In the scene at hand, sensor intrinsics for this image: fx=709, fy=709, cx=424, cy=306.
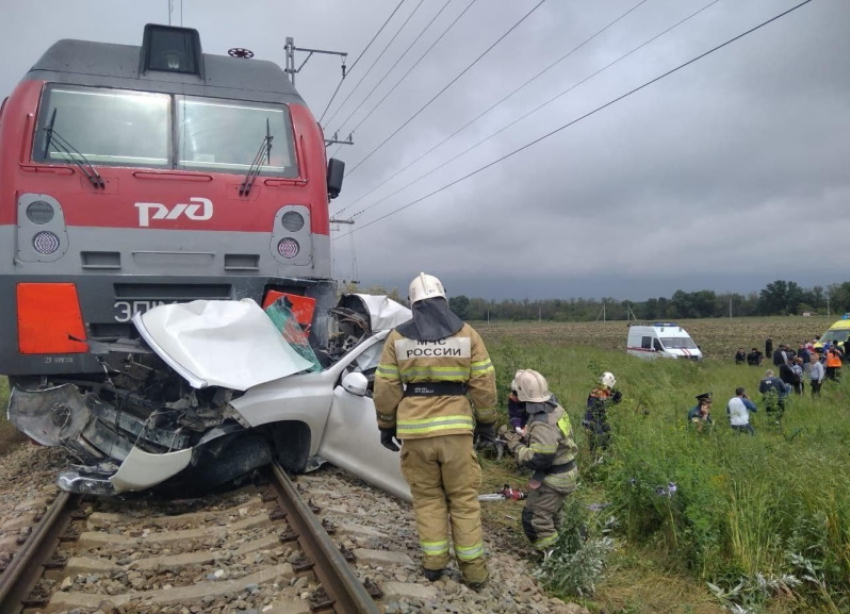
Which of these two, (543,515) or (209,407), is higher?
(209,407)

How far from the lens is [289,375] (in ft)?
18.6

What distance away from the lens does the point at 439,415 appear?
418 centimetres

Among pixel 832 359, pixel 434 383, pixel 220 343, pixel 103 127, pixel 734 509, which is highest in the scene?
pixel 103 127

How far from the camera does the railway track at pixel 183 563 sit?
3.74 meters

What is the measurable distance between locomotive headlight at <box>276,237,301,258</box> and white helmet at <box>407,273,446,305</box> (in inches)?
101

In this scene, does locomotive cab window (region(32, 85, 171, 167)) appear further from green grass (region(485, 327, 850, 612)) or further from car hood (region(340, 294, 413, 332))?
green grass (region(485, 327, 850, 612))

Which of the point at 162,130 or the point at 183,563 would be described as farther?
the point at 162,130

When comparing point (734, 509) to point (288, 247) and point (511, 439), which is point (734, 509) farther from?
point (288, 247)

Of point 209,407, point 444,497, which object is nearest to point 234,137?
point 209,407

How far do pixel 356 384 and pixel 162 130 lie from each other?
3.06 meters

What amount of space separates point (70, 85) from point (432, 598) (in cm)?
548

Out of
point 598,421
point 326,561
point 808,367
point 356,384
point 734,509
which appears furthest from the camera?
point 808,367

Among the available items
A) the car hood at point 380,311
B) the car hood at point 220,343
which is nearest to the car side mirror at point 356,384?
the car hood at point 220,343

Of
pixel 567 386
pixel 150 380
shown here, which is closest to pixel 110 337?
pixel 150 380
